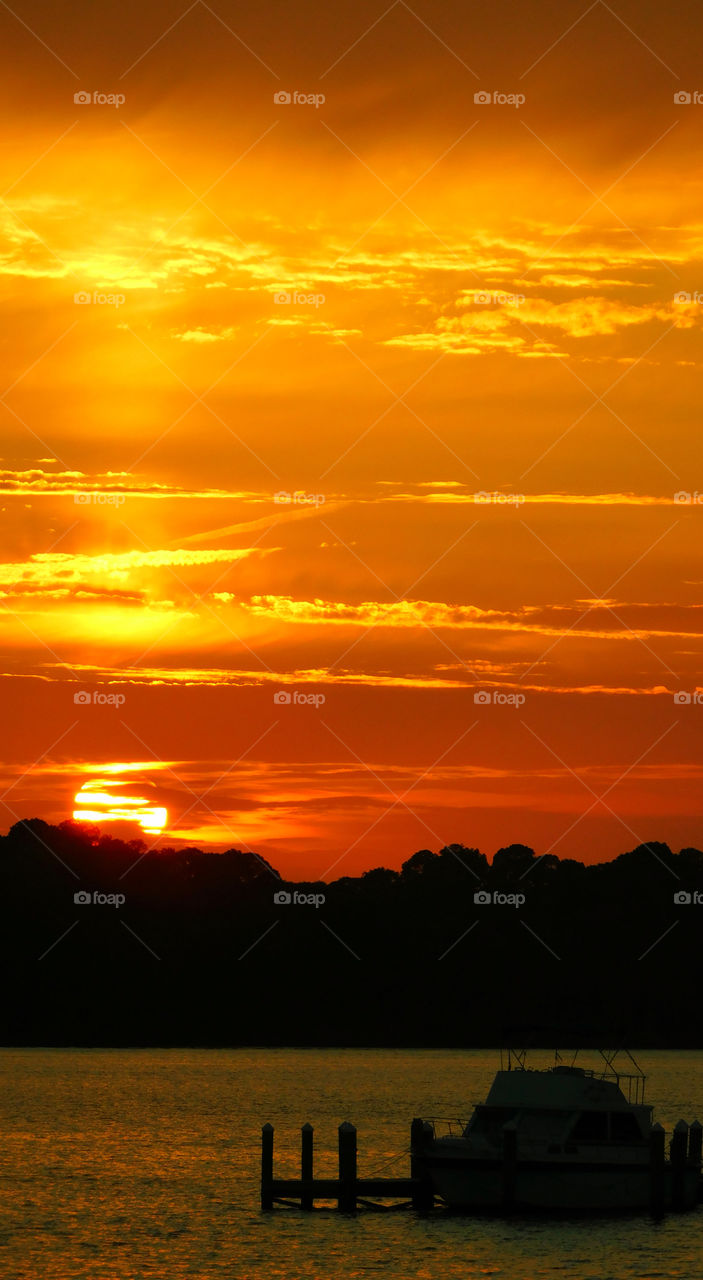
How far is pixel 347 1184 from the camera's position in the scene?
66.0 m

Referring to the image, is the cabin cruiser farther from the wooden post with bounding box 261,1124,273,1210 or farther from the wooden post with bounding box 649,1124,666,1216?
the wooden post with bounding box 261,1124,273,1210

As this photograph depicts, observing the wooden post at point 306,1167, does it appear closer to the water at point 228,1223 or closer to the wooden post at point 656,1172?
the water at point 228,1223

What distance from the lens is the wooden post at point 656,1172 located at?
6438cm

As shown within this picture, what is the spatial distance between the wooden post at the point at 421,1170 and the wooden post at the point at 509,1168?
3548 mm

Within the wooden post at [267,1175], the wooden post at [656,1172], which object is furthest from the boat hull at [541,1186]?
the wooden post at [267,1175]

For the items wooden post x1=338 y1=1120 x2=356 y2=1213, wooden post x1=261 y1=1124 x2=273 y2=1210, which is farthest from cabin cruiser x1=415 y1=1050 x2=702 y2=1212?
wooden post x1=261 y1=1124 x2=273 y2=1210

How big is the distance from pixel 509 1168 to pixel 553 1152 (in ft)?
7.51

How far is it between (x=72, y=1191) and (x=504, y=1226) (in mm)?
23603

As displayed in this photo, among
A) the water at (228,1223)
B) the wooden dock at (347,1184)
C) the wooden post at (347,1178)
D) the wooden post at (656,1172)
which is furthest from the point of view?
the wooden dock at (347,1184)

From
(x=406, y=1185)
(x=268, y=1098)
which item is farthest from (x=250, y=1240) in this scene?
(x=268, y=1098)

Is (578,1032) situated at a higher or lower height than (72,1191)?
higher

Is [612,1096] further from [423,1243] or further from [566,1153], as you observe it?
[423,1243]

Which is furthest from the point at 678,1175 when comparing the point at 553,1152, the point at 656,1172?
the point at 553,1152

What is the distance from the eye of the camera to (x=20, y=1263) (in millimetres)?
61844
